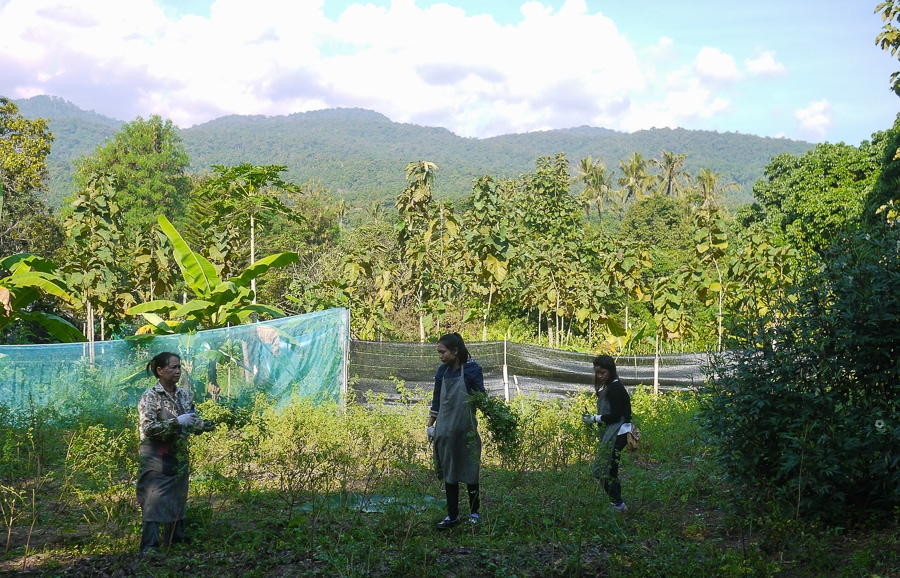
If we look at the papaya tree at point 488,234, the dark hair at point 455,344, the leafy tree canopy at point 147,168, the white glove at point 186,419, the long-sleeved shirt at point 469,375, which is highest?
the leafy tree canopy at point 147,168

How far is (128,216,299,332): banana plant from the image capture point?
11.5 meters

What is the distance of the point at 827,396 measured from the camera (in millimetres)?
6320

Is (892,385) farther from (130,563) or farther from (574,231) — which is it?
(574,231)

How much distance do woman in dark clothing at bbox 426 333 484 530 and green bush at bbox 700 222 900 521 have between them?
214 centimetres

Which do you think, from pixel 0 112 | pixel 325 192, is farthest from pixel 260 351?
pixel 325 192

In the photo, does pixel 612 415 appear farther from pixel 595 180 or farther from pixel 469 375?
pixel 595 180

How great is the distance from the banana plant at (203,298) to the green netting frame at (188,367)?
2.50 ft

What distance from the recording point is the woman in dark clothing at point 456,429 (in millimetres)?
6391

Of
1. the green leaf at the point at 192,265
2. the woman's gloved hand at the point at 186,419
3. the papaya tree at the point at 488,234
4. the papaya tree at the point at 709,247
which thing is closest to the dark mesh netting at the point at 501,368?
the papaya tree at the point at 709,247

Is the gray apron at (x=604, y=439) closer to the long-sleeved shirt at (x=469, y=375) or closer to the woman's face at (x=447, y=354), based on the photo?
the long-sleeved shirt at (x=469, y=375)

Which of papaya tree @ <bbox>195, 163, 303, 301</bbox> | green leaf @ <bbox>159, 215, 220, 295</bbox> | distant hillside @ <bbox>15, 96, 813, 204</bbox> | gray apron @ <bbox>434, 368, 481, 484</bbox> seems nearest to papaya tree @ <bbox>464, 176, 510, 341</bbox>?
papaya tree @ <bbox>195, 163, 303, 301</bbox>

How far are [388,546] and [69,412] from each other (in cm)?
642

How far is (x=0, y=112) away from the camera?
2628cm

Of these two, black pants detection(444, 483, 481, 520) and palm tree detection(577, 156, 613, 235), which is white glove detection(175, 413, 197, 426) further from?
palm tree detection(577, 156, 613, 235)
